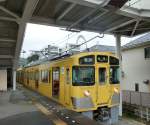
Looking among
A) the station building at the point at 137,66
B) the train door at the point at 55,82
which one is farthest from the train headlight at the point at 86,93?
the station building at the point at 137,66

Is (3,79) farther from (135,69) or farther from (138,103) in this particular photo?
(138,103)

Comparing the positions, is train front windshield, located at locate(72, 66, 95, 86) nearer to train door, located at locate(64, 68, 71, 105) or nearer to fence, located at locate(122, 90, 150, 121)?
train door, located at locate(64, 68, 71, 105)

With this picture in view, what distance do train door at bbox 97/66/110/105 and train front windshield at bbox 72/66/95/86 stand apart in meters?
0.41

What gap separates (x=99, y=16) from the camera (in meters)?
10.8

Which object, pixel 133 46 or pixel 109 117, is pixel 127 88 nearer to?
pixel 133 46

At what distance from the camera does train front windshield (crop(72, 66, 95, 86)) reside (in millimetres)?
8930

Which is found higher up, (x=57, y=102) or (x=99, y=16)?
(x=99, y=16)

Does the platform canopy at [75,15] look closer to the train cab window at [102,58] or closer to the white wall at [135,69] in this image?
the train cab window at [102,58]

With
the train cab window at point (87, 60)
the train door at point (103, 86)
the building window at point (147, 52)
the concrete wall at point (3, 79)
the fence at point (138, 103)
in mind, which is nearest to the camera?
the train cab window at point (87, 60)

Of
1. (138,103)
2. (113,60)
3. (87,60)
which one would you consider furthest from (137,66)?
(87,60)

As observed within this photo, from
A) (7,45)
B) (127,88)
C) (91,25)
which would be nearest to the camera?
(91,25)

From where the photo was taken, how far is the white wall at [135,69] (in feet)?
52.3

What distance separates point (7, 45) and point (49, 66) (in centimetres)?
421

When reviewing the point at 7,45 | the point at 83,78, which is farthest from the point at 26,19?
the point at 7,45
